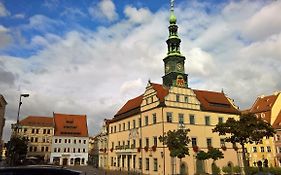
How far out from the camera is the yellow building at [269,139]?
60.9m

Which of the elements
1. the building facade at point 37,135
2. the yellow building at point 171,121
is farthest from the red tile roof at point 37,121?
the yellow building at point 171,121

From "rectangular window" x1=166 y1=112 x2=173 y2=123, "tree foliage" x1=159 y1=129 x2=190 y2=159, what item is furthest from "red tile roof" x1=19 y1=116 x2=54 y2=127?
"tree foliage" x1=159 y1=129 x2=190 y2=159

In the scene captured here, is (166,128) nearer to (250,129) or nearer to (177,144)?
(177,144)

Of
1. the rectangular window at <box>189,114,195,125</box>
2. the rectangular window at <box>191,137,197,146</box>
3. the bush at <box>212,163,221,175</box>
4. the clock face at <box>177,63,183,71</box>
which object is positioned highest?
the clock face at <box>177,63,183,71</box>

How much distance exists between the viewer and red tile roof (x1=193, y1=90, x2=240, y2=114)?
5266cm

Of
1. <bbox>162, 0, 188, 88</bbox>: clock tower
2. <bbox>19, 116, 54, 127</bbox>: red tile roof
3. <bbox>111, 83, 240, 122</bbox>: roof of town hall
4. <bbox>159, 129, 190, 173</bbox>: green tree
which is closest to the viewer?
<bbox>159, 129, 190, 173</bbox>: green tree

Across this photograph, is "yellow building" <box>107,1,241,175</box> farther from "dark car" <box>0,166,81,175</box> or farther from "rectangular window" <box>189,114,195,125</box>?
"dark car" <box>0,166,81,175</box>

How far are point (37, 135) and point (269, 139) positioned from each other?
219 ft

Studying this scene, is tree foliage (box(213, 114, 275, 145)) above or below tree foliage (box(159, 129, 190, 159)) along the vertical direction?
above

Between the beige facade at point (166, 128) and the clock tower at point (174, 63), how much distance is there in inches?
120

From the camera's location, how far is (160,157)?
45094mm

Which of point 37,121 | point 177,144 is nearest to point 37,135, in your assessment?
point 37,121

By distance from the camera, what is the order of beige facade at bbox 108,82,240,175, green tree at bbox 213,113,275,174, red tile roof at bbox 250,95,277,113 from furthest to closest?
red tile roof at bbox 250,95,277,113
beige facade at bbox 108,82,240,175
green tree at bbox 213,113,275,174

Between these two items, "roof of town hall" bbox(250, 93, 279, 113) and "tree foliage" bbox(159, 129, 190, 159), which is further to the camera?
"roof of town hall" bbox(250, 93, 279, 113)
